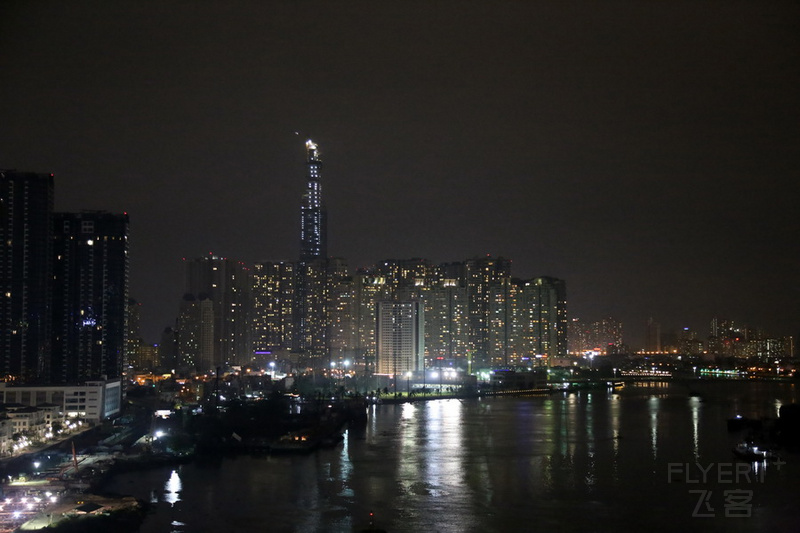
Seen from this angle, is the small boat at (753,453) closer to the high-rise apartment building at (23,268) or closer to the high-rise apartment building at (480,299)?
the high-rise apartment building at (23,268)

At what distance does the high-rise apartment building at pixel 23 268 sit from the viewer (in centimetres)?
1576

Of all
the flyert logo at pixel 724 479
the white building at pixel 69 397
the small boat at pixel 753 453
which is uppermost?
the white building at pixel 69 397

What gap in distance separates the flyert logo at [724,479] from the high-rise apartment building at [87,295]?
1241 cm

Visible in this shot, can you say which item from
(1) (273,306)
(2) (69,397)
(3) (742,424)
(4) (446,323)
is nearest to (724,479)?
(3) (742,424)

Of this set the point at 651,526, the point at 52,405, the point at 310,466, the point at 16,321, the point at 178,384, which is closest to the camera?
the point at 651,526

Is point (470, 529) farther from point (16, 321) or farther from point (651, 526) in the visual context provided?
point (16, 321)

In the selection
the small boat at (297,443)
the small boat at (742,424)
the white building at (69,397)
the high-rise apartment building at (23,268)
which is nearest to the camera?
the small boat at (297,443)

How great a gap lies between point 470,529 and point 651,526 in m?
1.73

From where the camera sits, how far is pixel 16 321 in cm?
1594

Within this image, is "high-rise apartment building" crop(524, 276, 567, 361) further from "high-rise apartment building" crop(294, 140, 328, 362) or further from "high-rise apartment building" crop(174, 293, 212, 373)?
"high-rise apartment building" crop(174, 293, 212, 373)

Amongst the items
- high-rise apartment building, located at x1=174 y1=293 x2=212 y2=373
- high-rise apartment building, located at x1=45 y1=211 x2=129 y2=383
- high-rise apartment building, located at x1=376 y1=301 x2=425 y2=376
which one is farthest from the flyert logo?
high-rise apartment building, located at x1=174 y1=293 x2=212 y2=373

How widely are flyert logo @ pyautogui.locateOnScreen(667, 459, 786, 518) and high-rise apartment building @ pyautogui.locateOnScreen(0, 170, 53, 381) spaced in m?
12.0

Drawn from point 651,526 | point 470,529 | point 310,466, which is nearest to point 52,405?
point 310,466

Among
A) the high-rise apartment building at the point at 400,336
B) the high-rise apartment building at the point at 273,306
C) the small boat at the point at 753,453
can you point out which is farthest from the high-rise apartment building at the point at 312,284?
the small boat at the point at 753,453
